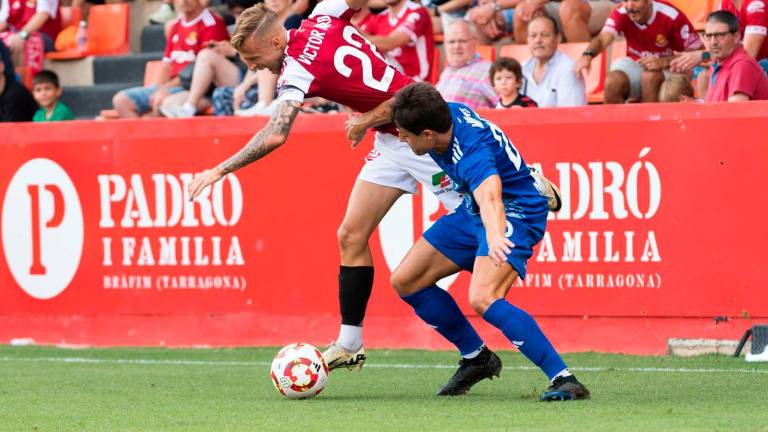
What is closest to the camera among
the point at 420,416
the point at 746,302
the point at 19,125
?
the point at 420,416

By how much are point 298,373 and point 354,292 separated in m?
0.77

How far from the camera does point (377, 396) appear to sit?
24.1 ft

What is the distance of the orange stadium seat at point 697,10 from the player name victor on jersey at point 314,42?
20.1 ft

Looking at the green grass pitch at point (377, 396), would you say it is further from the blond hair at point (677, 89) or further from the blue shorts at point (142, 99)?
the blue shorts at point (142, 99)

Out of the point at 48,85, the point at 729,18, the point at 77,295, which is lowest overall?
the point at 77,295

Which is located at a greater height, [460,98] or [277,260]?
[460,98]

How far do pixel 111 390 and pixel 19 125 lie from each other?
439 cm

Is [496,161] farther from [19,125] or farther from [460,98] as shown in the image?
[19,125]

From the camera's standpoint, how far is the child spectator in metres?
14.0

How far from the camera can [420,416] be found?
20.5ft

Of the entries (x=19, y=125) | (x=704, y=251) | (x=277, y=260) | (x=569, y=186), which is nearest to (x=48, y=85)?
(x=19, y=125)

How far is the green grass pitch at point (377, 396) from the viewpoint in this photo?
597 cm

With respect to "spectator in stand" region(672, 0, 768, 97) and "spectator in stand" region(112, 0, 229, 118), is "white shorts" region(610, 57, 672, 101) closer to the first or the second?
"spectator in stand" region(672, 0, 768, 97)

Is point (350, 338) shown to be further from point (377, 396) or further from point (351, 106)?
point (351, 106)
